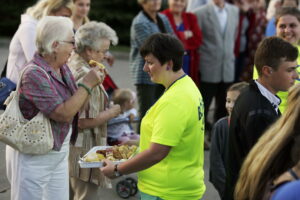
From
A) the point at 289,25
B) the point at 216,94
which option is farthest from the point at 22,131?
the point at 216,94

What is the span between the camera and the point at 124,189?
621 cm

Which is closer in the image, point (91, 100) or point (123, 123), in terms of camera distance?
point (91, 100)

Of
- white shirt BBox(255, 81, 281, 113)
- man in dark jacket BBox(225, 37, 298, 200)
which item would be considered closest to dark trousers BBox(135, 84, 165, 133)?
man in dark jacket BBox(225, 37, 298, 200)

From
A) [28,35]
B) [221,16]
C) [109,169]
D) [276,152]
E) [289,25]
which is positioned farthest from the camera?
[221,16]

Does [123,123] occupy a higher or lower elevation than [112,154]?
lower

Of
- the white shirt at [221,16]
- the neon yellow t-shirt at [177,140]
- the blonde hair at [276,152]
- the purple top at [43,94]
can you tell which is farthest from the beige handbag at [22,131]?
the white shirt at [221,16]

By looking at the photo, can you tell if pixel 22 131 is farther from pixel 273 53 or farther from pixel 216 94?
pixel 216 94

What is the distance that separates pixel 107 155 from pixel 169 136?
877 mm

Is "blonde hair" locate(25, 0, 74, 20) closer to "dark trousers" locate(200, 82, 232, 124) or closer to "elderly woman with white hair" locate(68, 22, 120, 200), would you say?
"elderly woman with white hair" locate(68, 22, 120, 200)

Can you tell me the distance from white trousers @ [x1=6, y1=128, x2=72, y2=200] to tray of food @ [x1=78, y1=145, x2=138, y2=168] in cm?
16

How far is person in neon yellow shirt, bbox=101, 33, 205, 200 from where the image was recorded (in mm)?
3641

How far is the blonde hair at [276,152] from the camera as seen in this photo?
2846 mm

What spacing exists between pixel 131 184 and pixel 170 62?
263 cm

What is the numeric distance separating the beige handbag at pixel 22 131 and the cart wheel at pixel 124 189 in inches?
84.7
